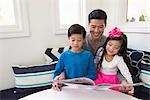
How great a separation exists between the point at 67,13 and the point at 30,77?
3.13 ft

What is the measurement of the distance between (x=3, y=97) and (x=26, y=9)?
901mm

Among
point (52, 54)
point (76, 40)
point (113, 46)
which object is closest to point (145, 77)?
point (113, 46)

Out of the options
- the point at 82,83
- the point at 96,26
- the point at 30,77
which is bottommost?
the point at 30,77

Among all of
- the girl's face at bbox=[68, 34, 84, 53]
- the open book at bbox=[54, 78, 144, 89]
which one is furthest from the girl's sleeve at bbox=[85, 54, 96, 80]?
the open book at bbox=[54, 78, 144, 89]

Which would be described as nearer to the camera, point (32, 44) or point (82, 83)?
point (82, 83)

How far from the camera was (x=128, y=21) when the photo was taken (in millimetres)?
2109

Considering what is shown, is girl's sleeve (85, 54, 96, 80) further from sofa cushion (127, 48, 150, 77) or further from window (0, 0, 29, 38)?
window (0, 0, 29, 38)

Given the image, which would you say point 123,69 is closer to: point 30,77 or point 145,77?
point 145,77

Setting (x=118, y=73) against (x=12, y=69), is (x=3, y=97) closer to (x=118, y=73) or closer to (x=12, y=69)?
(x=12, y=69)

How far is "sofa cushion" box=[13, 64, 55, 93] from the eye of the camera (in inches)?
67.9

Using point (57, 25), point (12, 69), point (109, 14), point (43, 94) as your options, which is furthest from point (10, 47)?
point (109, 14)

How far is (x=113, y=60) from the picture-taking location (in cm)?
136

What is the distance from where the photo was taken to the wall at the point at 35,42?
1.85 metres

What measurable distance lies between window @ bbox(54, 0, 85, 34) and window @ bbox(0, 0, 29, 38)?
364mm
